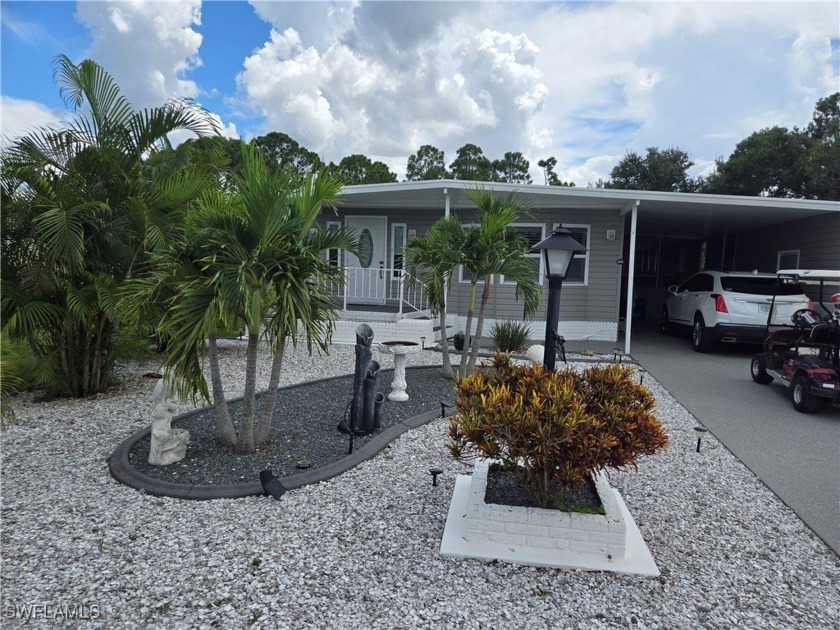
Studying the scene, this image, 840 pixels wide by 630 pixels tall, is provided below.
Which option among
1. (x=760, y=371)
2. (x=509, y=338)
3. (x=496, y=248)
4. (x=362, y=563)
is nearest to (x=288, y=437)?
(x=362, y=563)

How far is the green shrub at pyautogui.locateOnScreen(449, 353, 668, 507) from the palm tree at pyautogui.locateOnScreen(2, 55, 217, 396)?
13.4 ft

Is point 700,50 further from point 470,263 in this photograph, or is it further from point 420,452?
point 420,452

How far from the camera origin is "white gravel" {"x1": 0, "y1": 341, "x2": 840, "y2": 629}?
2395 millimetres

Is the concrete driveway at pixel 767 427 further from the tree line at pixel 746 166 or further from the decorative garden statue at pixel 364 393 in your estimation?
A: the tree line at pixel 746 166

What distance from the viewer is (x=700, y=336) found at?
10.0 meters

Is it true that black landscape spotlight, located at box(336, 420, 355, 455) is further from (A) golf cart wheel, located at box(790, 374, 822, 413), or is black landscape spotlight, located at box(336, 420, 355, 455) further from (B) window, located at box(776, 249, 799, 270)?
(B) window, located at box(776, 249, 799, 270)

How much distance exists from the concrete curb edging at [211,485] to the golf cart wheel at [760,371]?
5.94 m

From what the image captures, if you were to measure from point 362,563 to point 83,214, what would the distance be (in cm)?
478

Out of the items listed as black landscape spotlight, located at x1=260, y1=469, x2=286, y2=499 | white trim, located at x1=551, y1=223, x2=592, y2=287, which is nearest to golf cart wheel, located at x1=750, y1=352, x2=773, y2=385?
white trim, located at x1=551, y1=223, x2=592, y2=287

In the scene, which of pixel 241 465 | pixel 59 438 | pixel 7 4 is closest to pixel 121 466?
pixel 241 465

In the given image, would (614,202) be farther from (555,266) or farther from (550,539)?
(550,539)

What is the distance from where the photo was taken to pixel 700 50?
8.39 m

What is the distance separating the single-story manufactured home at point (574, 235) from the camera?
31.0ft

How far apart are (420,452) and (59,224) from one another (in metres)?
4.19
